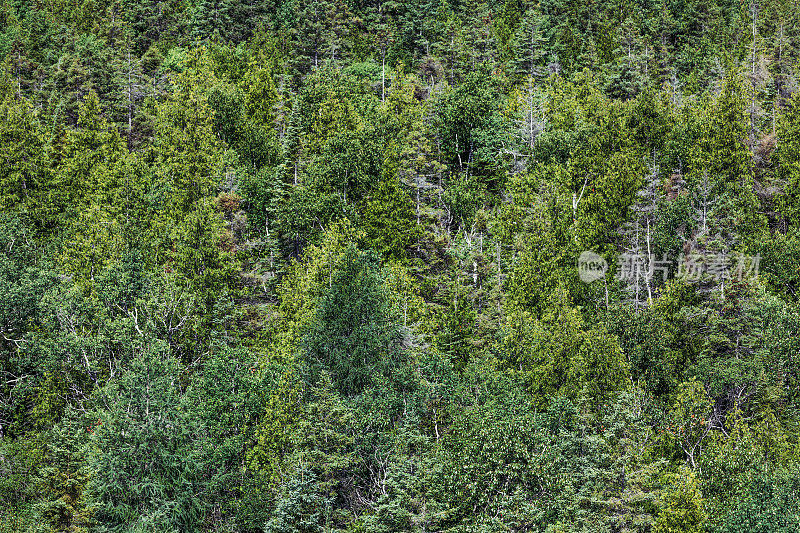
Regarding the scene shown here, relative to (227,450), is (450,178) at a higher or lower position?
higher

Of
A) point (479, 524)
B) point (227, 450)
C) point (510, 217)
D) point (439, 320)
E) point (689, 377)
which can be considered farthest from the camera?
point (510, 217)

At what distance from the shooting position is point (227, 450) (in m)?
55.6

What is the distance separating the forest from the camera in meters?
49.3

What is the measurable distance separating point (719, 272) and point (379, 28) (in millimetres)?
76192

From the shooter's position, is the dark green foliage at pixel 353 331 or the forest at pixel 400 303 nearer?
the forest at pixel 400 303

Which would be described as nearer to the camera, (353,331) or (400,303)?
(353,331)

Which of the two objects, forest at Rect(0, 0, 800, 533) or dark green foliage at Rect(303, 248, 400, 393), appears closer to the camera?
forest at Rect(0, 0, 800, 533)

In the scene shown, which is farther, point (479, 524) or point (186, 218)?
point (186, 218)

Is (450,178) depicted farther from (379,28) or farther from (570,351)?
(379,28)

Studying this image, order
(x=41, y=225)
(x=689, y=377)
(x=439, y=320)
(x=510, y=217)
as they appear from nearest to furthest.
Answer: (x=689, y=377) → (x=439, y=320) → (x=510, y=217) → (x=41, y=225)

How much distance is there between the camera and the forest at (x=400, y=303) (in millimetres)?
49312

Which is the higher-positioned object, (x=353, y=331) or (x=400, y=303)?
(x=400, y=303)

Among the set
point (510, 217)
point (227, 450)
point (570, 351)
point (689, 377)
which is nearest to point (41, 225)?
point (227, 450)

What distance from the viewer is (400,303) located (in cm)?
6606
